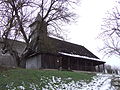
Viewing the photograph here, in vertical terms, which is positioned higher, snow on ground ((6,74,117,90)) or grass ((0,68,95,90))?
grass ((0,68,95,90))

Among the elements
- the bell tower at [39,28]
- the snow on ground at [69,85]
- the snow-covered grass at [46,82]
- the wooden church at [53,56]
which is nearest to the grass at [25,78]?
the snow-covered grass at [46,82]

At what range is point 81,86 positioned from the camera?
18906 millimetres

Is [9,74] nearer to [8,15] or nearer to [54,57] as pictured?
[8,15]

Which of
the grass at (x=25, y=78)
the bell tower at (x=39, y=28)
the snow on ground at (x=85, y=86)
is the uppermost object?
the bell tower at (x=39, y=28)

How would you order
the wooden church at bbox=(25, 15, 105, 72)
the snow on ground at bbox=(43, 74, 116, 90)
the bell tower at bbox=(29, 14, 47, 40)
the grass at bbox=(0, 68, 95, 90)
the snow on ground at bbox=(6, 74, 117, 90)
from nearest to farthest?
1. the grass at bbox=(0, 68, 95, 90)
2. the snow on ground at bbox=(6, 74, 117, 90)
3. the snow on ground at bbox=(43, 74, 116, 90)
4. the bell tower at bbox=(29, 14, 47, 40)
5. the wooden church at bbox=(25, 15, 105, 72)

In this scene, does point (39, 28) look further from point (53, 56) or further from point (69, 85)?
point (69, 85)

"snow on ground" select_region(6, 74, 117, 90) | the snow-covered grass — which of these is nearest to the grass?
the snow-covered grass

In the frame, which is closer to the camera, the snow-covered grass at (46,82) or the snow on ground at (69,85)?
the snow-covered grass at (46,82)

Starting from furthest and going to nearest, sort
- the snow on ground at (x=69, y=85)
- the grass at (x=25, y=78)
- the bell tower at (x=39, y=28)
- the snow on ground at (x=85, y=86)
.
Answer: the bell tower at (x=39, y=28)
the snow on ground at (x=85, y=86)
the snow on ground at (x=69, y=85)
the grass at (x=25, y=78)

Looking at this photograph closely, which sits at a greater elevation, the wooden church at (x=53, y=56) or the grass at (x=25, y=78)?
the wooden church at (x=53, y=56)

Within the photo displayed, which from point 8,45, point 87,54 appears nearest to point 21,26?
point 8,45

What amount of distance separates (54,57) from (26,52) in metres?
7.12

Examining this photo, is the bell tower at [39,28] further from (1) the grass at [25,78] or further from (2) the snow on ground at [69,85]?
(2) the snow on ground at [69,85]

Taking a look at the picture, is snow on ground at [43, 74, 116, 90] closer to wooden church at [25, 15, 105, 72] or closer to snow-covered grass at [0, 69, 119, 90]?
snow-covered grass at [0, 69, 119, 90]
